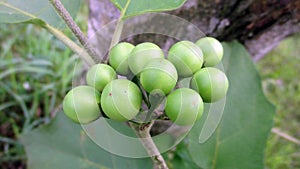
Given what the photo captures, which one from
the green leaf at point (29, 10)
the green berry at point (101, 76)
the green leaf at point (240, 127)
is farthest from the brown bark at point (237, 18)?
the green berry at point (101, 76)

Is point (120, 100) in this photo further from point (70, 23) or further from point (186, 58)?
point (70, 23)

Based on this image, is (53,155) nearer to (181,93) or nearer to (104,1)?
(104,1)

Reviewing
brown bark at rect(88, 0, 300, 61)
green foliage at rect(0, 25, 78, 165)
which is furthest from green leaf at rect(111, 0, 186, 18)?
green foliage at rect(0, 25, 78, 165)

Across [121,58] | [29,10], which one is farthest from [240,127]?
[29,10]

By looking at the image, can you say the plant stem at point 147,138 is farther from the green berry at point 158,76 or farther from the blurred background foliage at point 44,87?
the blurred background foliage at point 44,87

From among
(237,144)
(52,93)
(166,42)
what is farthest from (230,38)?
(52,93)
